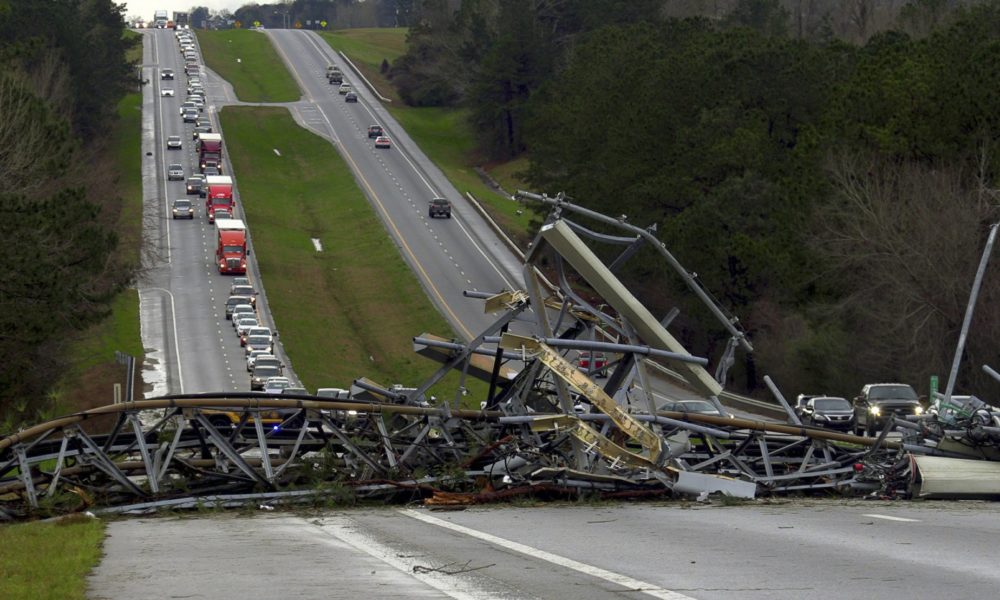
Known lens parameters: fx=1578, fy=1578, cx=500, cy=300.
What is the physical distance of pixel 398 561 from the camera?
15266 mm

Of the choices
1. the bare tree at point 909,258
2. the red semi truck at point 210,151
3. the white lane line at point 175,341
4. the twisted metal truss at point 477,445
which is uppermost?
the twisted metal truss at point 477,445

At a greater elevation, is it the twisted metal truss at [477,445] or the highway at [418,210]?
the twisted metal truss at [477,445]

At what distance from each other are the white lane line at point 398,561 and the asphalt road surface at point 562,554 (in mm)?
23

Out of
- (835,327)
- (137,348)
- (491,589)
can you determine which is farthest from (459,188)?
(491,589)

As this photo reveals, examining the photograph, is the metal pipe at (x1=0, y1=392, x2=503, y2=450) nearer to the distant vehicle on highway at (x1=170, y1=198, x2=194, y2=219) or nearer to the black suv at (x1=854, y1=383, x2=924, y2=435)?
the black suv at (x1=854, y1=383, x2=924, y2=435)

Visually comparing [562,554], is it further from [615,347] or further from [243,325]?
[243,325]

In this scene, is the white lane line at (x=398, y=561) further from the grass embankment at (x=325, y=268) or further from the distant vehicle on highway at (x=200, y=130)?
the distant vehicle on highway at (x=200, y=130)

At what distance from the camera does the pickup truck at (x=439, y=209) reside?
12125cm

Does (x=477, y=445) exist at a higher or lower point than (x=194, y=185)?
higher

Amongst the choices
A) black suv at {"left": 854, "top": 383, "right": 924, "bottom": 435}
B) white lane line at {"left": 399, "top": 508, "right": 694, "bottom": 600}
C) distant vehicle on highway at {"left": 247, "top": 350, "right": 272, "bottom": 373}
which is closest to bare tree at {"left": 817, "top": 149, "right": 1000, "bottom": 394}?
black suv at {"left": 854, "top": 383, "right": 924, "bottom": 435}

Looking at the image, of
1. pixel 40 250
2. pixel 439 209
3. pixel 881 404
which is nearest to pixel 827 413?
pixel 881 404

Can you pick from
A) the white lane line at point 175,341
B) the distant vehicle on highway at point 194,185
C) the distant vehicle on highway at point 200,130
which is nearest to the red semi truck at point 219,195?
the distant vehicle on highway at point 194,185

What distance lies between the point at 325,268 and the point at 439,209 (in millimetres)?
17179

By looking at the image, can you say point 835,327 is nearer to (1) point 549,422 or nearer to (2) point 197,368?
(2) point 197,368
